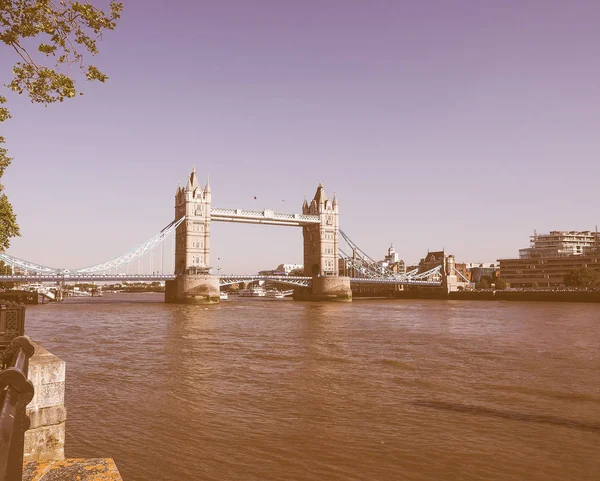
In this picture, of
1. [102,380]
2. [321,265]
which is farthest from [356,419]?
[321,265]

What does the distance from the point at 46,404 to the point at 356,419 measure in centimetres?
686

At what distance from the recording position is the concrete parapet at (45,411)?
614cm

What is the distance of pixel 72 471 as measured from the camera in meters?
3.95

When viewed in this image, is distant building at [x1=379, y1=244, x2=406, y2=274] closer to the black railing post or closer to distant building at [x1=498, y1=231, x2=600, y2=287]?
distant building at [x1=498, y1=231, x2=600, y2=287]

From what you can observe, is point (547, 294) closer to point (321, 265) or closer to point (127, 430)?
point (321, 265)

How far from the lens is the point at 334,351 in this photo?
74.6 ft

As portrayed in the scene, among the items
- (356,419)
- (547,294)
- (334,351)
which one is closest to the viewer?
(356,419)

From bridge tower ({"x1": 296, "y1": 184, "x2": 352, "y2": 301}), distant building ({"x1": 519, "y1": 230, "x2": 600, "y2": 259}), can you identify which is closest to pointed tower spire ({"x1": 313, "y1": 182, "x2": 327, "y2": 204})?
bridge tower ({"x1": 296, "y1": 184, "x2": 352, "y2": 301})

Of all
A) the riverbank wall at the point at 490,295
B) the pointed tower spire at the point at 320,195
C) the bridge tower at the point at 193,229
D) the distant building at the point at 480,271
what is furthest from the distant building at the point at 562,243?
the bridge tower at the point at 193,229

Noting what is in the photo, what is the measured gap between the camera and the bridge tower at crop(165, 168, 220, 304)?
69.7 metres

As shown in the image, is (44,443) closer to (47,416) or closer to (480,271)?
(47,416)

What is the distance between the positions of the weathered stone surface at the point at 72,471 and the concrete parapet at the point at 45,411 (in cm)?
234

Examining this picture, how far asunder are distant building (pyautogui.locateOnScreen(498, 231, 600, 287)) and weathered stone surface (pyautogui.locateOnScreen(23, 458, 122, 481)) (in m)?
120

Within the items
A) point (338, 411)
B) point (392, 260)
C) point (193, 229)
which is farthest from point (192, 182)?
point (392, 260)
